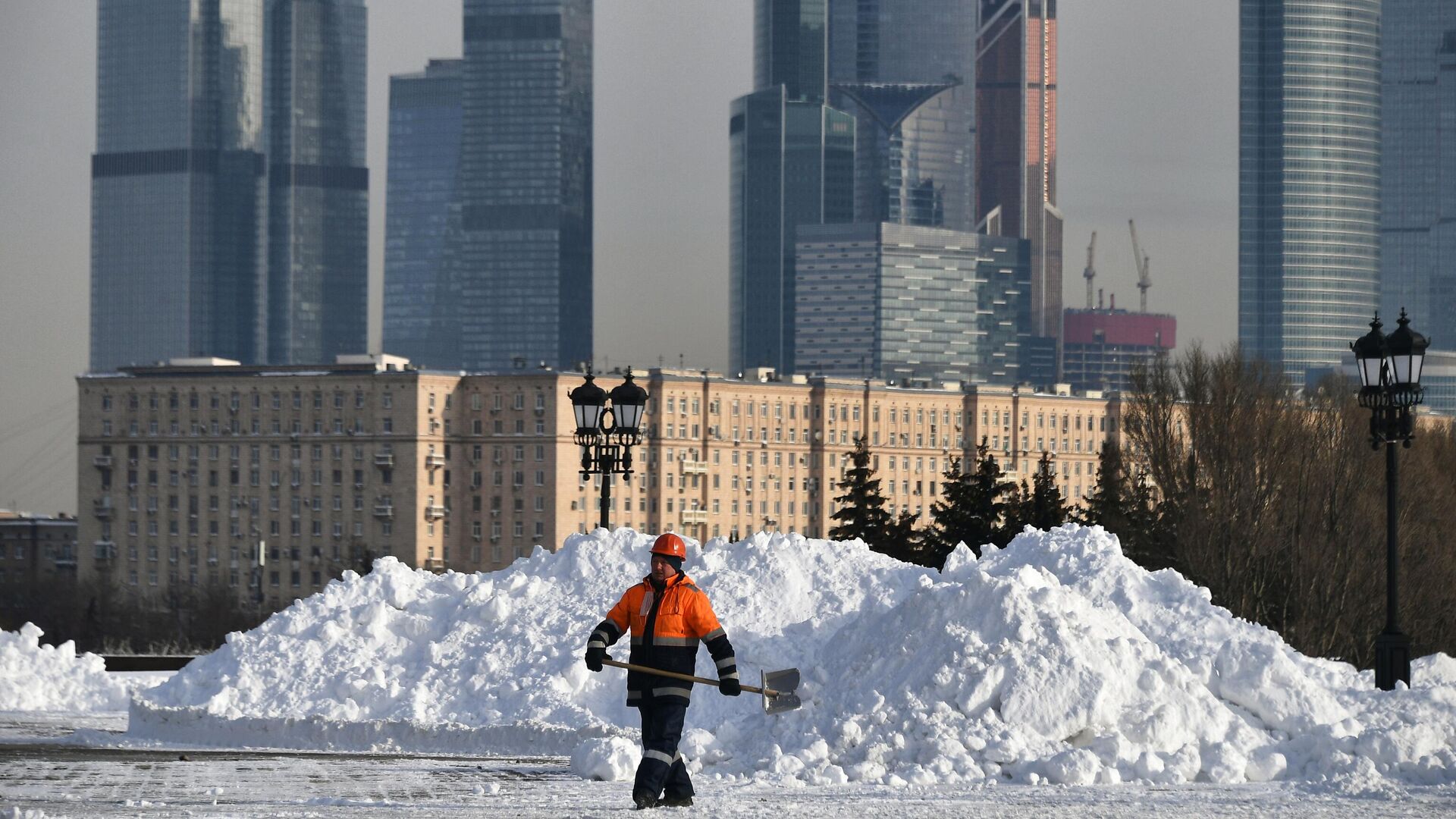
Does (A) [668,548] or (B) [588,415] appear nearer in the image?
(A) [668,548]

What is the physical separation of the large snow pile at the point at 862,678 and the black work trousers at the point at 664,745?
3035 mm

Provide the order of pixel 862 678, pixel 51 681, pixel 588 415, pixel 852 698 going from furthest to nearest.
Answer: pixel 51 681, pixel 588 415, pixel 862 678, pixel 852 698

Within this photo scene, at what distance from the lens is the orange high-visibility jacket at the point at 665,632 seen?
716 inches

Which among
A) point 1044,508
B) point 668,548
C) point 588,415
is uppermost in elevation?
point 588,415

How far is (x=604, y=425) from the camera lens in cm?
3188

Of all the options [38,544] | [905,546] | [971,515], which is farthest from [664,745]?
[38,544]

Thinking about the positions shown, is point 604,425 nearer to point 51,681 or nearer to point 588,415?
point 588,415

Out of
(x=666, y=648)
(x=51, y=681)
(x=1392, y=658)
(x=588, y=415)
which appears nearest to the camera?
(x=666, y=648)

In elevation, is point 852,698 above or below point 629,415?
below

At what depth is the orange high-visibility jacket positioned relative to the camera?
1819cm

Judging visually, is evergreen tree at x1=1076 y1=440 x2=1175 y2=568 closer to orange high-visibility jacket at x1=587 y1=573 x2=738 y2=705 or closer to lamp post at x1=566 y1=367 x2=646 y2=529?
lamp post at x1=566 y1=367 x2=646 y2=529

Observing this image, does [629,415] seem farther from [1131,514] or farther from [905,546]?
[905,546]

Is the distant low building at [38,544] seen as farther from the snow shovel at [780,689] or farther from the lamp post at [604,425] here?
the snow shovel at [780,689]

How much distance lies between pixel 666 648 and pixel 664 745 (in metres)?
0.72
